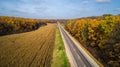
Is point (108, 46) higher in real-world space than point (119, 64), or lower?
higher

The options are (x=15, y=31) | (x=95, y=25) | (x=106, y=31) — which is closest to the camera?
(x=106, y=31)

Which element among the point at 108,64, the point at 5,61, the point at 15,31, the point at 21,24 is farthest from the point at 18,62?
the point at 21,24

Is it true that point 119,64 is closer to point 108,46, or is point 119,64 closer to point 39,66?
point 108,46

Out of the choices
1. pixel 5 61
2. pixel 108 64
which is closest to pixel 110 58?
pixel 108 64

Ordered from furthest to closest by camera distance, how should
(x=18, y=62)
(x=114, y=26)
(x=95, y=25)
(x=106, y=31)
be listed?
(x=95, y=25) → (x=106, y=31) → (x=114, y=26) → (x=18, y=62)

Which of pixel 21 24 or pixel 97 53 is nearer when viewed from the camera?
pixel 97 53

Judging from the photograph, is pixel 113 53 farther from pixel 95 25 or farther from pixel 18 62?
pixel 18 62

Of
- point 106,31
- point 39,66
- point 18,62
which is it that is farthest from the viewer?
point 106,31

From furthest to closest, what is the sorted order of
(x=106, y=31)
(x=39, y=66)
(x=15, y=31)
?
(x=15, y=31), (x=106, y=31), (x=39, y=66)

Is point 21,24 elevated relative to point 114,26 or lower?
lower
